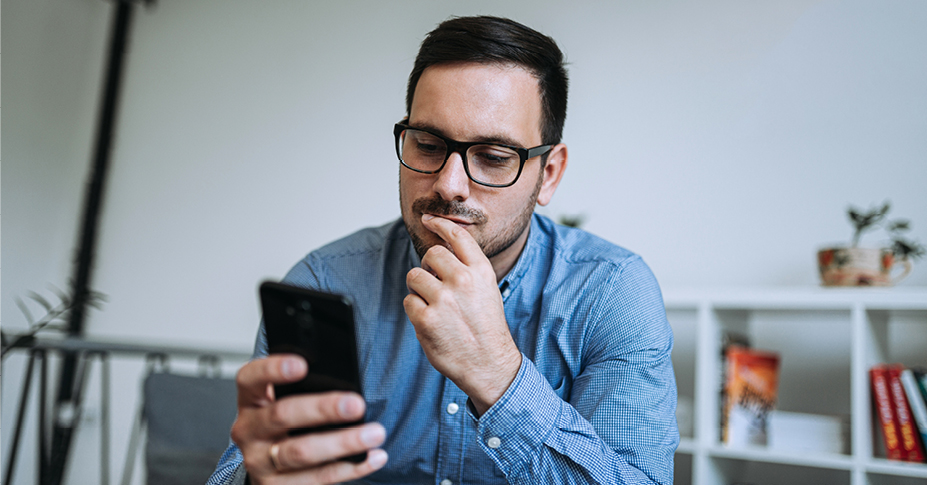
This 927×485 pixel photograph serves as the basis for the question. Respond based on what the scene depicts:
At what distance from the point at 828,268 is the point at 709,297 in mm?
328

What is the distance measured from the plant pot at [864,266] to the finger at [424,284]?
1419mm

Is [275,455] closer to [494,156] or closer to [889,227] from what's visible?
[494,156]

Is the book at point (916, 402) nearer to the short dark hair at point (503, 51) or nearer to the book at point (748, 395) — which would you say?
the book at point (748, 395)

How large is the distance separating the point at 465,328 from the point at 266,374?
0.80 ft

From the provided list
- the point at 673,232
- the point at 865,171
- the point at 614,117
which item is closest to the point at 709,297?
the point at 673,232

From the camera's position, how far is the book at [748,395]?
179cm

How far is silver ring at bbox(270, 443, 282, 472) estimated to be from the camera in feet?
2.28

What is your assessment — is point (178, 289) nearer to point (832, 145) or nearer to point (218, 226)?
point (218, 226)

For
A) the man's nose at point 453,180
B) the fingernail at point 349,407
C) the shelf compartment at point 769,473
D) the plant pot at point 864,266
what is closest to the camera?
the fingernail at point 349,407

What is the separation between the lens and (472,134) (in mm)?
1065

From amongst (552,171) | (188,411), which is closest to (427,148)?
(552,171)

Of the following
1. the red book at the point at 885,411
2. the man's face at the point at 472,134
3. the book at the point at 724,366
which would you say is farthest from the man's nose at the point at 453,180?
the red book at the point at 885,411

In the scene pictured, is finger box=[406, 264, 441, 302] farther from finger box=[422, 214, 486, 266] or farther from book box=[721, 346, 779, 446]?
book box=[721, 346, 779, 446]

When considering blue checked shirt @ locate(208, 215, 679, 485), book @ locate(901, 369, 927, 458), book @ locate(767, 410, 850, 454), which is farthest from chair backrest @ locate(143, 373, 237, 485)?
book @ locate(901, 369, 927, 458)
